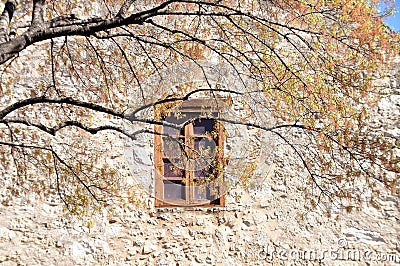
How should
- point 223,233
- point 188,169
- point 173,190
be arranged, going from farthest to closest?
1. point 173,190
2. point 188,169
3. point 223,233

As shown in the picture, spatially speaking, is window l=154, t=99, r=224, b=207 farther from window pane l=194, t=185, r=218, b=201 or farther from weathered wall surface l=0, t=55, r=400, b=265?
weathered wall surface l=0, t=55, r=400, b=265

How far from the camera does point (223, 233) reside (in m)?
4.96

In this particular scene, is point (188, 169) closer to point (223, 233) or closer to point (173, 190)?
point (173, 190)

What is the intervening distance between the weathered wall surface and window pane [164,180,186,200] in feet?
0.78

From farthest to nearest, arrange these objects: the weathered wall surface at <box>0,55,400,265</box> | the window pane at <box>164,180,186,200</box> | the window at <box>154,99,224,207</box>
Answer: the window pane at <box>164,180,186,200</box>, the window at <box>154,99,224,207</box>, the weathered wall surface at <box>0,55,400,265</box>

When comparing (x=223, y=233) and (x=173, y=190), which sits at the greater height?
(x=173, y=190)

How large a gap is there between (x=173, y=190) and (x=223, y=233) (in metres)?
0.70

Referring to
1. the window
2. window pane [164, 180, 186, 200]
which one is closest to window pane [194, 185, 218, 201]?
the window

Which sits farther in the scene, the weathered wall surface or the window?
the window

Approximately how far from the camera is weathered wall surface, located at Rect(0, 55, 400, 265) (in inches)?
192

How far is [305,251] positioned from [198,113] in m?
→ 1.73

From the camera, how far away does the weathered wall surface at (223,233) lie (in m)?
4.87

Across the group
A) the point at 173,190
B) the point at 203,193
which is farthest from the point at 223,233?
the point at 173,190

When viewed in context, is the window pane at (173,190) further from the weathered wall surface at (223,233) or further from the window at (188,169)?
the weathered wall surface at (223,233)
